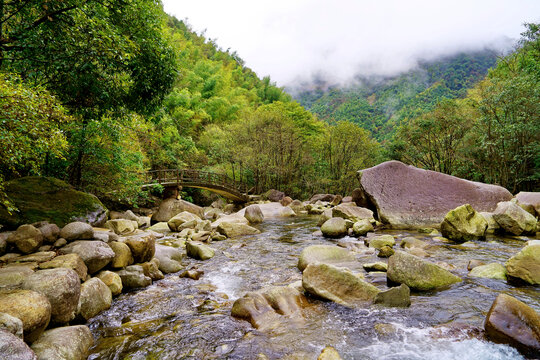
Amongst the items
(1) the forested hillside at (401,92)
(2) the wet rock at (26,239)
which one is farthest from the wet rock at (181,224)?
(1) the forested hillside at (401,92)

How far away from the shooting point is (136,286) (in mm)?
5645

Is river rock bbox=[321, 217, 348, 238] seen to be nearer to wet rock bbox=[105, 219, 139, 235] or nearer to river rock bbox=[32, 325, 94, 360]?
wet rock bbox=[105, 219, 139, 235]

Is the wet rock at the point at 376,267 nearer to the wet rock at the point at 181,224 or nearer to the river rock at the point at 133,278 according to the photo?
the river rock at the point at 133,278

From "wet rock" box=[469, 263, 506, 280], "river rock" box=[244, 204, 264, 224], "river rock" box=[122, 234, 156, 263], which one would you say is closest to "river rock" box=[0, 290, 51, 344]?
"river rock" box=[122, 234, 156, 263]

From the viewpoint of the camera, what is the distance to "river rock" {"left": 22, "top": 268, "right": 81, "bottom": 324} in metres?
3.52

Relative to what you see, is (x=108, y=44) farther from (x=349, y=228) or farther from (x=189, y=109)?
(x=189, y=109)

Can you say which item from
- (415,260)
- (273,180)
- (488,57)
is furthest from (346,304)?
(488,57)

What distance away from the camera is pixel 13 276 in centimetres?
389

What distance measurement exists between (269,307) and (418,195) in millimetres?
10293

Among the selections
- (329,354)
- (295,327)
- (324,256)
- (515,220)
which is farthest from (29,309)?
(515,220)

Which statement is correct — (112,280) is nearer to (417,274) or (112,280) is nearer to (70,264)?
(70,264)

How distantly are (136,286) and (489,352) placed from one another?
5.53m

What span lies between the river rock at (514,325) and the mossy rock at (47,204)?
7.54m

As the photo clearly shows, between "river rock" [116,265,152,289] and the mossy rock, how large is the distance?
72.2 inches
